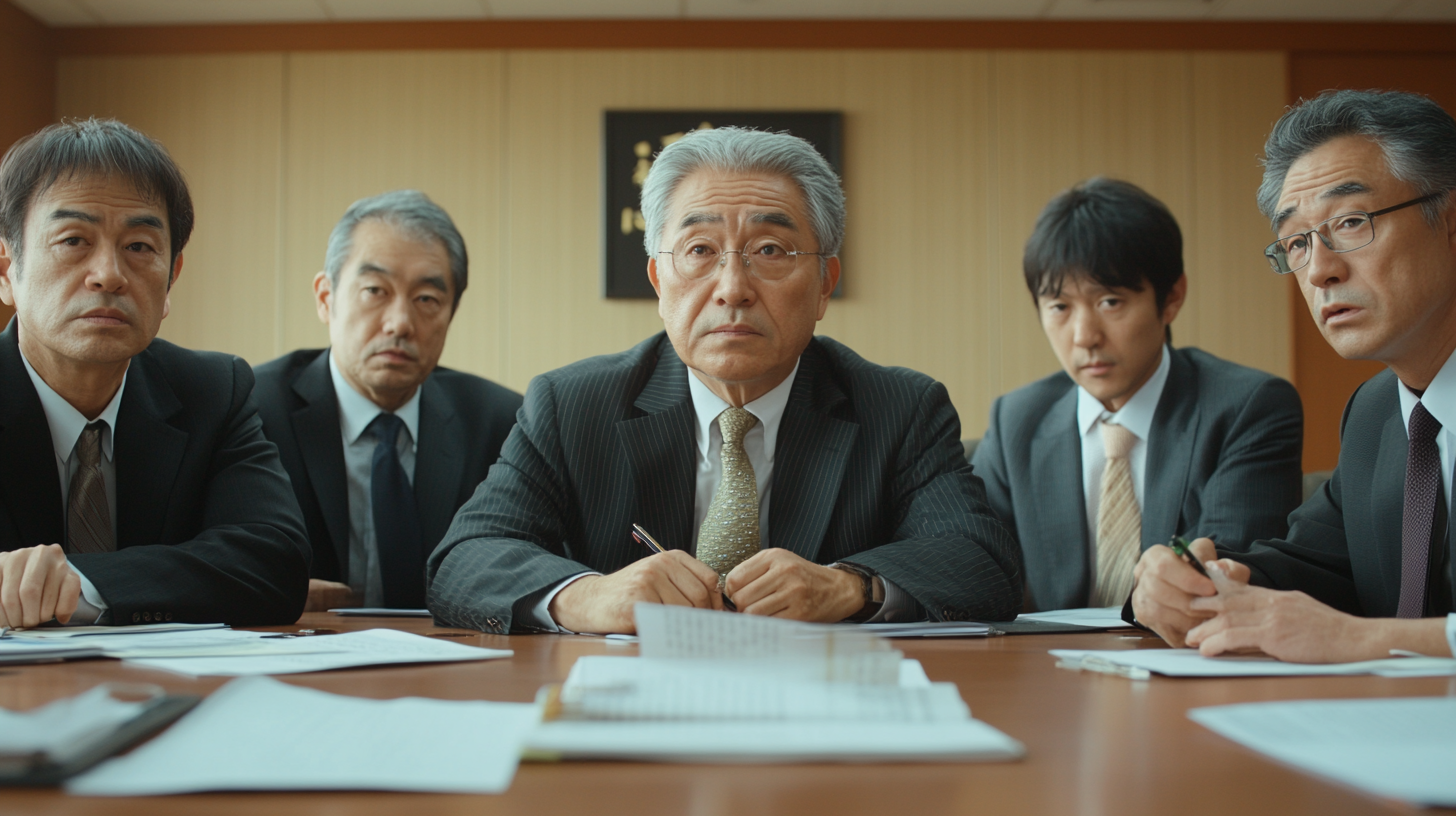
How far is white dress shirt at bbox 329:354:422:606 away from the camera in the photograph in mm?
2684

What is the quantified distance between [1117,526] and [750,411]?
1.12 m

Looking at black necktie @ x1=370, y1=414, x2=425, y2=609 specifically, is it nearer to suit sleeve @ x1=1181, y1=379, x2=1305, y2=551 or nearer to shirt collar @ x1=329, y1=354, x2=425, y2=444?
shirt collar @ x1=329, y1=354, x2=425, y2=444

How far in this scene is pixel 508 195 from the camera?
5.65 m

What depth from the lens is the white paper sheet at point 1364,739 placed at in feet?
2.12

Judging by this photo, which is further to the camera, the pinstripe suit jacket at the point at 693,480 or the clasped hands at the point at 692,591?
the pinstripe suit jacket at the point at 693,480

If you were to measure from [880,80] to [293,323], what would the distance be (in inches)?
133

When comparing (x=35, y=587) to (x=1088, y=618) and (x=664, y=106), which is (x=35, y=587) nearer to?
(x=1088, y=618)

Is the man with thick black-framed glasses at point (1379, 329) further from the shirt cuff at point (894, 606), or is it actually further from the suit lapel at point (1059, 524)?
the suit lapel at point (1059, 524)

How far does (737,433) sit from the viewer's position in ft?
6.36

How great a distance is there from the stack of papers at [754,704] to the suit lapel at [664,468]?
0.82 metres

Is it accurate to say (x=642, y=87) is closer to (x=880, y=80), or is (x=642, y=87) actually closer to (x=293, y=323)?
(x=880, y=80)

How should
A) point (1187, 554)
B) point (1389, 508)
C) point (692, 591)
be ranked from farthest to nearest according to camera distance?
point (1389, 508) < point (692, 591) < point (1187, 554)

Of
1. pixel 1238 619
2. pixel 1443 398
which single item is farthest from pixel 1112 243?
pixel 1238 619

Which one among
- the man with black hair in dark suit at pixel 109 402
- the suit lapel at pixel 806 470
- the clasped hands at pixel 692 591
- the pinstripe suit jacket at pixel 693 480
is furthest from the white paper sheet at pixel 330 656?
the suit lapel at pixel 806 470
